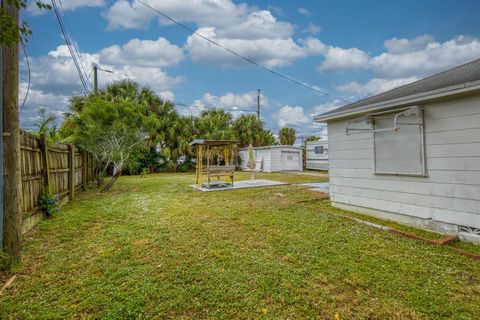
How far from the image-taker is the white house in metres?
3.23

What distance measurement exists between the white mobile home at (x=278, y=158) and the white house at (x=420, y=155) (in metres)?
12.1

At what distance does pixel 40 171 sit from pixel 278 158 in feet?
48.6

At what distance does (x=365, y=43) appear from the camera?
1187 cm

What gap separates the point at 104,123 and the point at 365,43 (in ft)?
42.7

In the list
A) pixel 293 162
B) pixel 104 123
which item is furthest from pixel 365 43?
pixel 104 123

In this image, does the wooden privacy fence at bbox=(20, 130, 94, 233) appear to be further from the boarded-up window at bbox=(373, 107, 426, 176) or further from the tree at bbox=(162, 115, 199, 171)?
the tree at bbox=(162, 115, 199, 171)

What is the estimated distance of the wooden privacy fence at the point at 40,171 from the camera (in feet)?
12.3

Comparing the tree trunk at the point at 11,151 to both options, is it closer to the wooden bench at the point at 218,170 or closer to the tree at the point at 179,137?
the wooden bench at the point at 218,170

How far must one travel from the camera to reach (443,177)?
3492 millimetres

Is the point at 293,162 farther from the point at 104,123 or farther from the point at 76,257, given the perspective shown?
the point at 76,257

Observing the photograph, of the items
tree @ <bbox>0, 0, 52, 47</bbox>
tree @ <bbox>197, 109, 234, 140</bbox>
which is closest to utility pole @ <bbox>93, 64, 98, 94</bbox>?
tree @ <bbox>197, 109, 234, 140</bbox>

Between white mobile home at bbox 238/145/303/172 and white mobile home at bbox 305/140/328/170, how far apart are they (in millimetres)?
1034

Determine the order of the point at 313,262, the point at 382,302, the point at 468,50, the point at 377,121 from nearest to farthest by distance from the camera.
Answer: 1. the point at 382,302
2. the point at 313,262
3. the point at 377,121
4. the point at 468,50

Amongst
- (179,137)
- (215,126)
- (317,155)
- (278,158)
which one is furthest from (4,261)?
(317,155)
